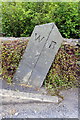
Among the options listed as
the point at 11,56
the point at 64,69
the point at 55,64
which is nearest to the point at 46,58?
the point at 55,64

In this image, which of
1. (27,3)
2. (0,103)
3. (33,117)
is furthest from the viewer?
(27,3)

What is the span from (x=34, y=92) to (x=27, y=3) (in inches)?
85.7

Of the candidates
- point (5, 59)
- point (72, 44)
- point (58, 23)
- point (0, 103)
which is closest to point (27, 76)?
point (5, 59)

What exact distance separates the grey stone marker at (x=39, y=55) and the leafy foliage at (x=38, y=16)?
0.92m

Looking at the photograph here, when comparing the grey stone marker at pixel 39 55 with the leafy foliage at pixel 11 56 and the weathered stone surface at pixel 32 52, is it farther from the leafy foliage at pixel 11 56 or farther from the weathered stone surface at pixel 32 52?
the leafy foliage at pixel 11 56

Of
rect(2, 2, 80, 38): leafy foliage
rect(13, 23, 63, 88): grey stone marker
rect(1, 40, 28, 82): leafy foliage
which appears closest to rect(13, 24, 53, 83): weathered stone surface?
rect(13, 23, 63, 88): grey stone marker

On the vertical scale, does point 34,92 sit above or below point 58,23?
below

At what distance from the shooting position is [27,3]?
150 inches

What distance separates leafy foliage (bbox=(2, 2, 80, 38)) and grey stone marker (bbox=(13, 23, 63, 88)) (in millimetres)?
920

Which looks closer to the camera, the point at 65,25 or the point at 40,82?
the point at 40,82

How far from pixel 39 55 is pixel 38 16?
45.3 inches

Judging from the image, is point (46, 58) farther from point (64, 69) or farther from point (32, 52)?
point (64, 69)

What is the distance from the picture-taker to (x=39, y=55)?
273 cm

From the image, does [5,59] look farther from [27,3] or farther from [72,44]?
[27,3]
